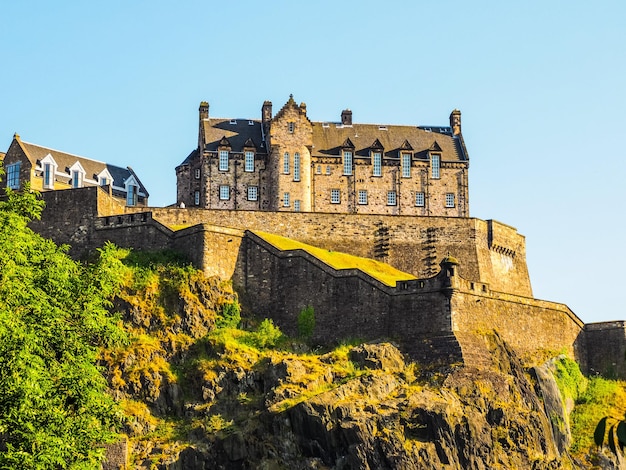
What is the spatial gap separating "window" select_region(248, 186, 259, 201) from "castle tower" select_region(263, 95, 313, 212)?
1021 millimetres

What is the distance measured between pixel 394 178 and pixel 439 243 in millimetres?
7919

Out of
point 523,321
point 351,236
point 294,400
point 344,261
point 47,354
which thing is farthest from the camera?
point 351,236

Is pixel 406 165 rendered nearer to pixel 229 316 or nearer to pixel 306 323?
pixel 306 323

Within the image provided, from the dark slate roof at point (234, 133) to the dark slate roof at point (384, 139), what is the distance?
417 centimetres

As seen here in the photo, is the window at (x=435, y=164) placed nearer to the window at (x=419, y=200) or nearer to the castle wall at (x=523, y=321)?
the window at (x=419, y=200)

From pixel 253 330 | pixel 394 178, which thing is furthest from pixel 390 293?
pixel 394 178

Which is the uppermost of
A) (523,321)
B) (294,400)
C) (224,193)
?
(224,193)

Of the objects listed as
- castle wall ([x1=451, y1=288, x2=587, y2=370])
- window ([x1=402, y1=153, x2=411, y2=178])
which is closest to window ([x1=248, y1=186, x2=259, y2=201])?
window ([x1=402, y1=153, x2=411, y2=178])

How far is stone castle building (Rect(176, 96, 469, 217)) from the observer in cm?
8725

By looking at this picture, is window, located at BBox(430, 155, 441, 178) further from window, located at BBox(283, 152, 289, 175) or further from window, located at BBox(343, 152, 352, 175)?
window, located at BBox(283, 152, 289, 175)

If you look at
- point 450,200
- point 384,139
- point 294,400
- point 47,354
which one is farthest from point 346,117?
point 47,354

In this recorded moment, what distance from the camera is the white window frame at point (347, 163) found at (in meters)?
89.0

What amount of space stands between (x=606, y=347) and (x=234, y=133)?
29962mm

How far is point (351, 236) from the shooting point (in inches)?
3233
